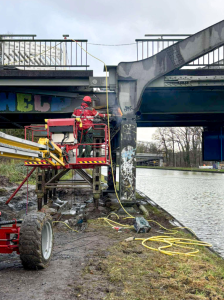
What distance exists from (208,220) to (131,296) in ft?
27.9

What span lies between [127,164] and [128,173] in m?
0.29

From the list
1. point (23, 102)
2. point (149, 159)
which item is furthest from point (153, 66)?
point (149, 159)

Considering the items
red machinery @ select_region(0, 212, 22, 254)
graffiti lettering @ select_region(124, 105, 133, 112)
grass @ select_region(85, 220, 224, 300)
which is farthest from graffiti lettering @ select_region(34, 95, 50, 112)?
red machinery @ select_region(0, 212, 22, 254)

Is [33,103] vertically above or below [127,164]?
above

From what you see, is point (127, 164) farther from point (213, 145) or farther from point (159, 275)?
point (213, 145)

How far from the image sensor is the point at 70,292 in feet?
13.3

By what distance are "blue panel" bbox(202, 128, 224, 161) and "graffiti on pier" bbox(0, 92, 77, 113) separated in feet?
23.6

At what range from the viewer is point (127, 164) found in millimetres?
10812

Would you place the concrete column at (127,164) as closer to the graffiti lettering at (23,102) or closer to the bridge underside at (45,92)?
the bridge underside at (45,92)

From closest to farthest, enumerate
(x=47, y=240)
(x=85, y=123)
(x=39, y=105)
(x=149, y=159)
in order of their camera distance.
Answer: (x=47, y=240) → (x=85, y=123) → (x=39, y=105) → (x=149, y=159)

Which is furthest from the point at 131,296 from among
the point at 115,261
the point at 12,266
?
the point at 12,266

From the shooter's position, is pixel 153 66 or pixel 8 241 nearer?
pixel 8 241

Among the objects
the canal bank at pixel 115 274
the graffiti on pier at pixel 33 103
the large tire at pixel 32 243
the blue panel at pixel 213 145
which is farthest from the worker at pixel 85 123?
the blue panel at pixel 213 145

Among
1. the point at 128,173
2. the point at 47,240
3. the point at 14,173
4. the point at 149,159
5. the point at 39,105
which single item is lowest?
the point at 47,240
